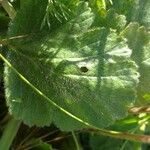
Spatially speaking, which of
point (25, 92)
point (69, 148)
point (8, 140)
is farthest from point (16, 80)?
point (69, 148)

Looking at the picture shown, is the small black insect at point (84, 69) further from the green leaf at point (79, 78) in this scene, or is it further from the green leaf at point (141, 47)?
the green leaf at point (141, 47)

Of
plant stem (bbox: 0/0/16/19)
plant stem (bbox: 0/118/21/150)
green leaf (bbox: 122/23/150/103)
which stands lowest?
plant stem (bbox: 0/118/21/150)

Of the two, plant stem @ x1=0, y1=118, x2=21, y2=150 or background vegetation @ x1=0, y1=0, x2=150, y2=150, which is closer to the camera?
background vegetation @ x1=0, y1=0, x2=150, y2=150

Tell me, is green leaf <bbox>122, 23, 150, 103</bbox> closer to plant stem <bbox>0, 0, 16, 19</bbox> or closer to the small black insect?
the small black insect

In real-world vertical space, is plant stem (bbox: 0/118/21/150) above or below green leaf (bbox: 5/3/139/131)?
below

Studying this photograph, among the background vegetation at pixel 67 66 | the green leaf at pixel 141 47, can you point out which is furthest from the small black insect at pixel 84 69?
the green leaf at pixel 141 47

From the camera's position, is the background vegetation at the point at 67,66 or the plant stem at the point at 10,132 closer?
the background vegetation at the point at 67,66

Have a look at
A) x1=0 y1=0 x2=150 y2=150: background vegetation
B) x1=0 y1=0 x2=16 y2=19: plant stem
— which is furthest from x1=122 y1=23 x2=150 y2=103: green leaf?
x1=0 y1=0 x2=16 y2=19: plant stem

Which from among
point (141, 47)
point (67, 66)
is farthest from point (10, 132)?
point (141, 47)
